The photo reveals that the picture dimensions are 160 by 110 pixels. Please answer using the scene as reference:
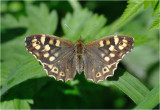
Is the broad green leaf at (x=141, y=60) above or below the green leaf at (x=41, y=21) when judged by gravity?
below

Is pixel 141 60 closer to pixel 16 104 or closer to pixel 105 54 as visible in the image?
pixel 105 54

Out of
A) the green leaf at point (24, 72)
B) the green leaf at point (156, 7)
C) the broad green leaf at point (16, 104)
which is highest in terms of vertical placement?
the green leaf at point (156, 7)

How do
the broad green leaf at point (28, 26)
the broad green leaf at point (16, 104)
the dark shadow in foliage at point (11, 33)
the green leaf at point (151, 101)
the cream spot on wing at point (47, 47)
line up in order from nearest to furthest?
the green leaf at point (151, 101), the broad green leaf at point (16, 104), the cream spot on wing at point (47, 47), the broad green leaf at point (28, 26), the dark shadow in foliage at point (11, 33)

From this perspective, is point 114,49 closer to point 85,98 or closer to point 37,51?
point 37,51

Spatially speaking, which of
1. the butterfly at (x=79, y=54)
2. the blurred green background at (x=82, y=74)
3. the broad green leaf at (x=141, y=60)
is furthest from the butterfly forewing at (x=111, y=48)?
the broad green leaf at (x=141, y=60)

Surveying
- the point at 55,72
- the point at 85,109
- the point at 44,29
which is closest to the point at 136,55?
the point at 85,109

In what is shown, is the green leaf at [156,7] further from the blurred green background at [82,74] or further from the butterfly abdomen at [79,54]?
the butterfly abdomen at [79,54]

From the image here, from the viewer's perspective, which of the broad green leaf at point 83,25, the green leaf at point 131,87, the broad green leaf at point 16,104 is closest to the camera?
the green leaf at point 131,87
